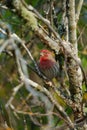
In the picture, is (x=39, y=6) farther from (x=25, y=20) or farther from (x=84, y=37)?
(x=25, y=20)

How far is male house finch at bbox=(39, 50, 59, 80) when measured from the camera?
610 centimetres

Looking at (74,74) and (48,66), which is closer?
(74,74)

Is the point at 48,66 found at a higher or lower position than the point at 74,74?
lower

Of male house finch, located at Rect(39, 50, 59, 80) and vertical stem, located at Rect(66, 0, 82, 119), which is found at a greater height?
vertical stem, located at Rect(66, 0, 82, 119)

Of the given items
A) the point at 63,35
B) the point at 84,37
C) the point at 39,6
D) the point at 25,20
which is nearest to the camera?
the point at 25,20

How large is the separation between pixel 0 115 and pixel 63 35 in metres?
1.72

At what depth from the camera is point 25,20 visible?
3330 millimetres

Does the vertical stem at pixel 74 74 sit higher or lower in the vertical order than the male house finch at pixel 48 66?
higher

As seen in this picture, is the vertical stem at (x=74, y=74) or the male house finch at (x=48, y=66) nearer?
the vertical stem at (x=74, y=74)

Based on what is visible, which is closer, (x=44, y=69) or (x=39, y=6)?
(x=44, y=69)

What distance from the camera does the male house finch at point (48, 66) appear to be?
610 centimetres

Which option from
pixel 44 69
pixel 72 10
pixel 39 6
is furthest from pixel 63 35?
pixel 39 6

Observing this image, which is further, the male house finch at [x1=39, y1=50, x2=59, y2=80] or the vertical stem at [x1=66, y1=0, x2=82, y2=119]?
the male house finch at [x1=39, y1=50, x2=59, y2=80]

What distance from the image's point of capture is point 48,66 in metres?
6.47
